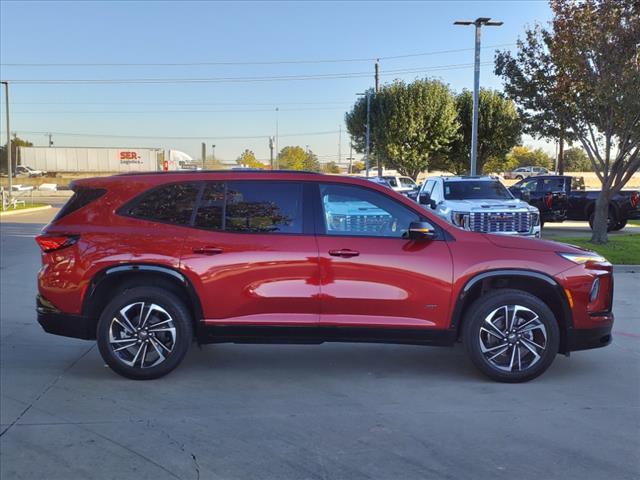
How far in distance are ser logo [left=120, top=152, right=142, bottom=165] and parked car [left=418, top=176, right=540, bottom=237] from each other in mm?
55176

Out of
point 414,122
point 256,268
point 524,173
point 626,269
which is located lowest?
point 626,269

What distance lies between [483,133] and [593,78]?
88.3 ft

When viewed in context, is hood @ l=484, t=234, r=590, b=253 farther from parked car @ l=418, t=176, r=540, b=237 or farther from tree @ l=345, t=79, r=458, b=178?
tree @ l=345, t=79, r=458, b=178

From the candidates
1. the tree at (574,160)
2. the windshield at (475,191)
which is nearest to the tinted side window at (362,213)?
the windshield at (475,191)

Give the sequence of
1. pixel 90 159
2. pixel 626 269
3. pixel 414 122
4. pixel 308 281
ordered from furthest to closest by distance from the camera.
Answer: pixel 90 159
pixel 414 122
pixel 626 269
pixel 308 281

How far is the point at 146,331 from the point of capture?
4.98m

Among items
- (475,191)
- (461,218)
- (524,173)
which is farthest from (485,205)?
(524,173)

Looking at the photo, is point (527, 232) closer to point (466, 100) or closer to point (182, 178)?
point (182, 178)

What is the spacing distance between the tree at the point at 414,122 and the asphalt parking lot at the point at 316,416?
33.2 m

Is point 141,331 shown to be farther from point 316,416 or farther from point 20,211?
point 20,211

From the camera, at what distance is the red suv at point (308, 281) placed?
489cm

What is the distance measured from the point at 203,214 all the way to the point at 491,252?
2488 millimetres

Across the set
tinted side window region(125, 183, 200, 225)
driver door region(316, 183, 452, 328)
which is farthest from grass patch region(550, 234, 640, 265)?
tinted side window region(125, 183, 200, 225)

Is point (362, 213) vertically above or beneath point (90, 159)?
beneath
